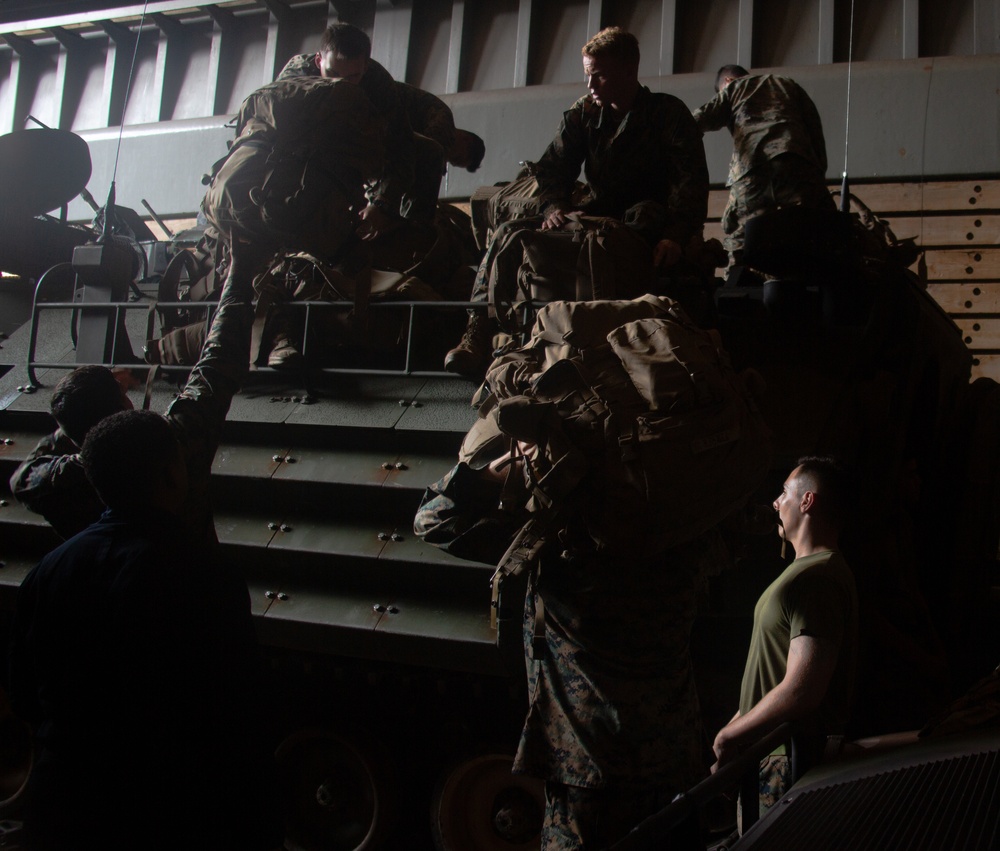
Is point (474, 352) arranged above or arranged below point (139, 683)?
above

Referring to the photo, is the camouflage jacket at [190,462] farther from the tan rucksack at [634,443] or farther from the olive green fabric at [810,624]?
the olive green fabric at [810,624]

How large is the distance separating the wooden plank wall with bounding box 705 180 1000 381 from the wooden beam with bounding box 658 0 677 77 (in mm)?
2076

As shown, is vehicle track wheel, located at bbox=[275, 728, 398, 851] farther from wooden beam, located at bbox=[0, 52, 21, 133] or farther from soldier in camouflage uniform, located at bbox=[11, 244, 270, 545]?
wooden beam, located at bbox=[0, 52, 21, 133]

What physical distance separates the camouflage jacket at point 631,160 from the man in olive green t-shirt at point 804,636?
1.79 metres

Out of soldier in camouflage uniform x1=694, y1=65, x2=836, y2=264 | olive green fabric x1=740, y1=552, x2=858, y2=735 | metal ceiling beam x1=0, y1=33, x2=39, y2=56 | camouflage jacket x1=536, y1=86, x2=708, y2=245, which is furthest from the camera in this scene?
metal ceiling beam x1=0, y1=33, x2=39, y2=56

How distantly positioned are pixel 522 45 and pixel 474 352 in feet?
19.8

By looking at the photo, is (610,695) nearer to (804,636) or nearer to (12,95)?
(804,636)

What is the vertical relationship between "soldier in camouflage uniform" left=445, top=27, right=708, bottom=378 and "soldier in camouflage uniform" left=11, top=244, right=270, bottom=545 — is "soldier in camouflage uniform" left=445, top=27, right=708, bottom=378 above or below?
above

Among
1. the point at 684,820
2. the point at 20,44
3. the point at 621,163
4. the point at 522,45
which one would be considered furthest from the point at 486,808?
the point at 20,44

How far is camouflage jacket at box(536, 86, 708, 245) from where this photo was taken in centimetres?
402

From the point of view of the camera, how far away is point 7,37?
436 inches

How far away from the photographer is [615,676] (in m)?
2.40

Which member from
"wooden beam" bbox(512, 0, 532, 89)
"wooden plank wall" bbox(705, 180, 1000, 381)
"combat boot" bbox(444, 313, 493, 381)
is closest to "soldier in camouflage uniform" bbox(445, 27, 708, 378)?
"combat boot" bbox(444, 313, 493, 381)

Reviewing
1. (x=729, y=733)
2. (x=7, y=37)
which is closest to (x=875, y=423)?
(x=729, y=733)
